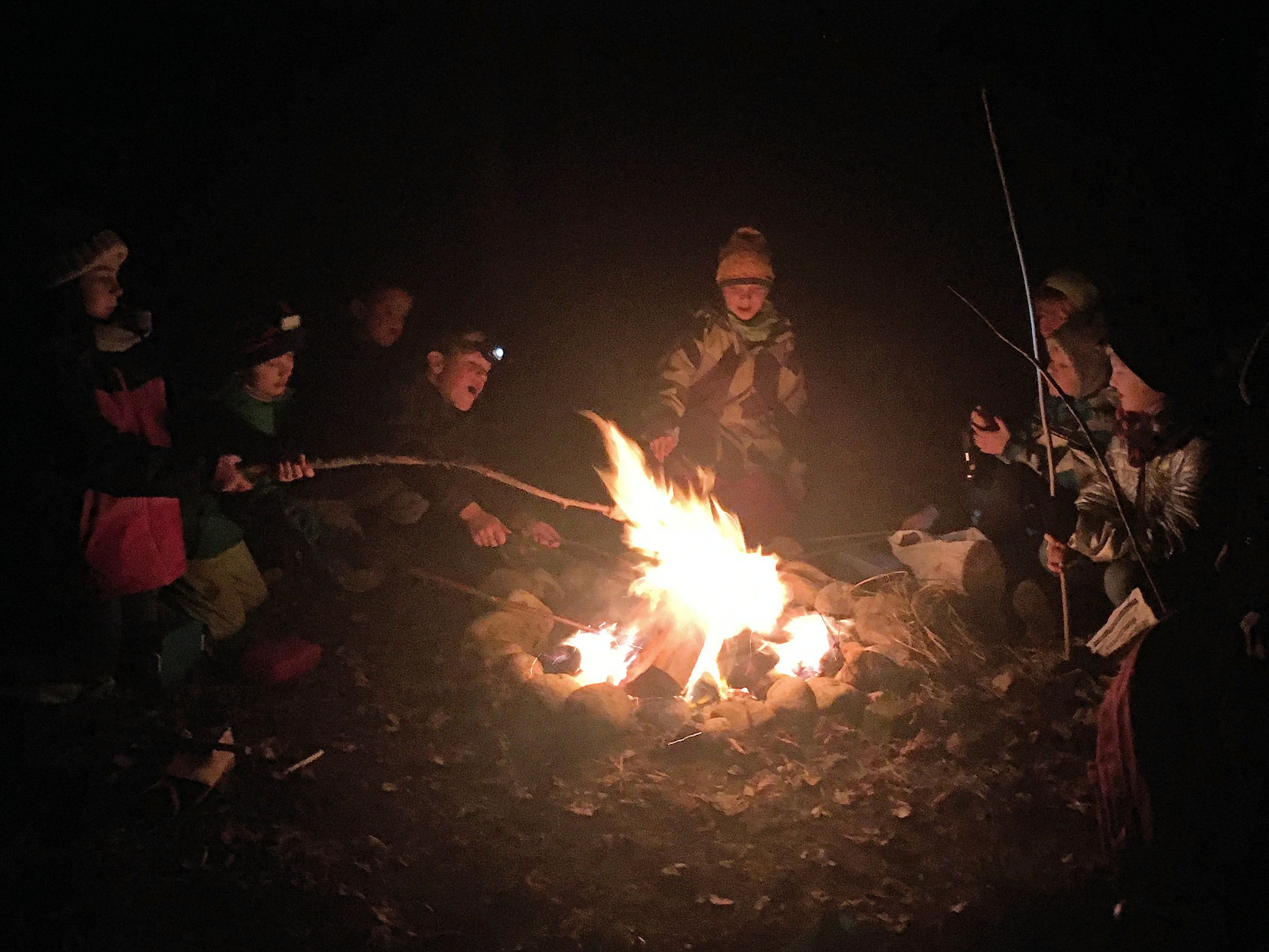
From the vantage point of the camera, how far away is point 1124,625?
17.3ft

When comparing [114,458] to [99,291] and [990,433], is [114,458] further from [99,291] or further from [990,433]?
[990,433]

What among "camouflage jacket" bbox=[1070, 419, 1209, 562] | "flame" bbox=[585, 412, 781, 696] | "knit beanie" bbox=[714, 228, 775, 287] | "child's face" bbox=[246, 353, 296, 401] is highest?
"knit beanie" bbox=[714, 228, 775, 287]

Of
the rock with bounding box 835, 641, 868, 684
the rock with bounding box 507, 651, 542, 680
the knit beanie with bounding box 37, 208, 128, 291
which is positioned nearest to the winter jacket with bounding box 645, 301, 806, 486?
the rock with bounding box 835, 641, 868, 684

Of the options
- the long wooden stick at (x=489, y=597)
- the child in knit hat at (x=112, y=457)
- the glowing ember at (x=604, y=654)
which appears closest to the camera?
the child in knit hat at (x=112, y=457)

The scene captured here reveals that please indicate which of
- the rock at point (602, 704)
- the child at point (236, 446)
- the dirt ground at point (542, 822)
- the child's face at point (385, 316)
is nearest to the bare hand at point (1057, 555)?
the dirt ground at point (542, 822)

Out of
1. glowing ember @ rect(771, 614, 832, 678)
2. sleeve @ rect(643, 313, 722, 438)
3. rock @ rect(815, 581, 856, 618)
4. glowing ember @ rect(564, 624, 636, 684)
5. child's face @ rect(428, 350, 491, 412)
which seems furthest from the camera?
sleeve @ rect(643, 313, 722, 438)

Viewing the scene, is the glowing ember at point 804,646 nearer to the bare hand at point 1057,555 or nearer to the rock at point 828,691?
the rock at point 828,691

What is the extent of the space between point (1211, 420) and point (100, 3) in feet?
29.5

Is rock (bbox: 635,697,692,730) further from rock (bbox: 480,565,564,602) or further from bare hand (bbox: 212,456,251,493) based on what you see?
bare hand (bbox: 212,456,251,493)

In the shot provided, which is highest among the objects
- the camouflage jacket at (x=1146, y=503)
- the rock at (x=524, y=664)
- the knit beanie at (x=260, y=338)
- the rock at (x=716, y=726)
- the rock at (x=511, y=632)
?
the knit beanie at (x=260, y=338)

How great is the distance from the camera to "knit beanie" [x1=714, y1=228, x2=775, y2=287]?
7.29 m

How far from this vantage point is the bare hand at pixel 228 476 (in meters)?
4.88

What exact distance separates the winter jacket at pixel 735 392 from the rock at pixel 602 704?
291 cm

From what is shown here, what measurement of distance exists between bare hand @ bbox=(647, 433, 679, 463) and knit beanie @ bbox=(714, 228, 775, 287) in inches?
57.9
